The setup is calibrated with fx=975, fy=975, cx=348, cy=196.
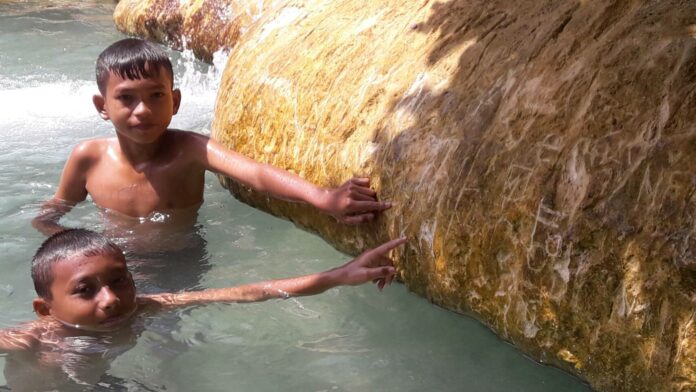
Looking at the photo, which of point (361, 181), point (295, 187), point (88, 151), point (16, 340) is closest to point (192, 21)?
point (88, 151)

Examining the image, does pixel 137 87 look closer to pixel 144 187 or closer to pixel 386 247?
pixel 144 187

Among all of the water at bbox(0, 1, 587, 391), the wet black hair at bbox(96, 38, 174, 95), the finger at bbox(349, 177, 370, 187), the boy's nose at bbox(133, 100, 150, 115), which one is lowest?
the water at bbox(0, 1, 587, 391)

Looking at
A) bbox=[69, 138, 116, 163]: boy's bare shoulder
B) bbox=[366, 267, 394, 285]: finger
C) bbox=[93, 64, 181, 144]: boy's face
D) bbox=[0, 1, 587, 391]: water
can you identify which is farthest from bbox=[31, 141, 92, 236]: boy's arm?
bbox=[366, 267, 394, 285]: finger

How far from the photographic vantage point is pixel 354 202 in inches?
167

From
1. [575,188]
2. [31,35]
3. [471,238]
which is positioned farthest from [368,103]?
[31,35]

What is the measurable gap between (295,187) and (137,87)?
2.86ft

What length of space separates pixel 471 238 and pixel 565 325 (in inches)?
20.6

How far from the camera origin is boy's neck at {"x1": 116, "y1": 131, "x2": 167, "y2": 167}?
4812 mm

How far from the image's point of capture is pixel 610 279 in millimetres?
3205

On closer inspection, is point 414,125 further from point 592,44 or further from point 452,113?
point 592,44

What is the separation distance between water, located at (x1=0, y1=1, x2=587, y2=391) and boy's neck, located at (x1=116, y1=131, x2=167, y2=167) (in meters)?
0.43

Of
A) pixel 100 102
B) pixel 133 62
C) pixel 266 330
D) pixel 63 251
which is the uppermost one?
pixel 133 62

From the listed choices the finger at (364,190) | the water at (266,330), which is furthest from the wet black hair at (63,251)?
the finger at (364,190)

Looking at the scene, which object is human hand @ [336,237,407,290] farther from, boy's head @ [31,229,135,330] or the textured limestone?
the textured limestone
